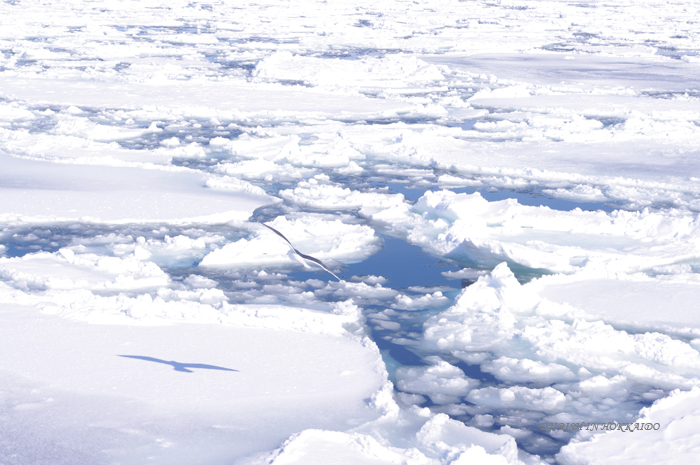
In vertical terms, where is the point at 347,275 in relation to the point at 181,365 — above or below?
below

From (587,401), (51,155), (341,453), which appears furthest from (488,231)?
(51,155)

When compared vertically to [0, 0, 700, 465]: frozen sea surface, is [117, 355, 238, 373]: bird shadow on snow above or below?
above

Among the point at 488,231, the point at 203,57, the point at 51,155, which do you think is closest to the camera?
the point at 488,231

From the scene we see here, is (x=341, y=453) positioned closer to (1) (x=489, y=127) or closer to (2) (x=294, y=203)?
(2) (x=294, y=203)

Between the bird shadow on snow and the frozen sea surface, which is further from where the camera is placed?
the bird shadow on snow

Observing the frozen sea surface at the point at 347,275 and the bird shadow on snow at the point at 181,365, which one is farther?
the bird shadow on snow at the point at 181,365

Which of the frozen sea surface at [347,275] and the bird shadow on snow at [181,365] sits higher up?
the bird shadow on snow at [181,365]

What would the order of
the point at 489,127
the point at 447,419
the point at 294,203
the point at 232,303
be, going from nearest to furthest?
the point at 447,419
the point at 232,303
the point at 294,203
the point at 489,127

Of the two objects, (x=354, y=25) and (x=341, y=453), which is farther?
(x=354, y=25)
